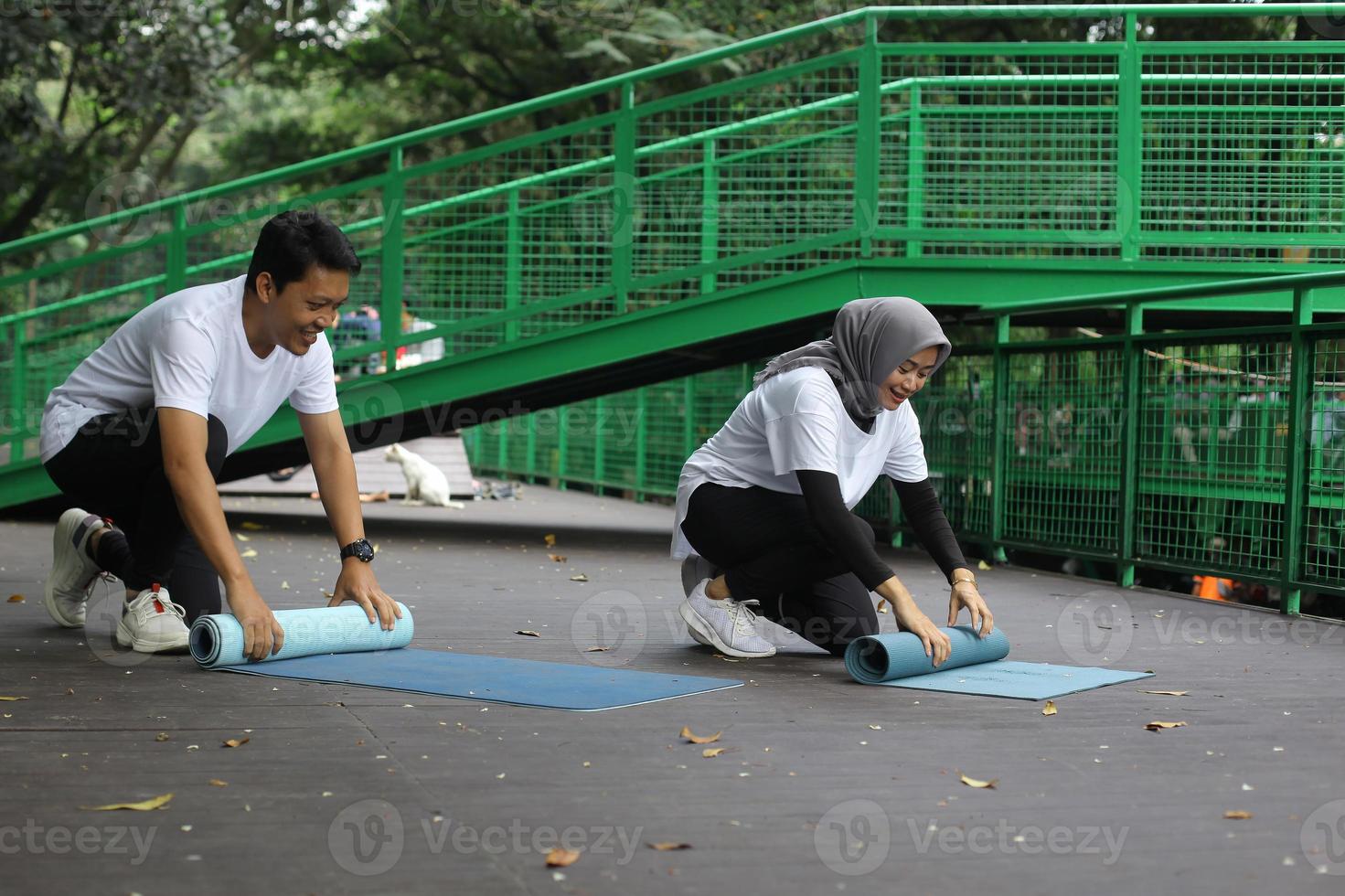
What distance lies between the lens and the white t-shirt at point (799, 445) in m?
5.25

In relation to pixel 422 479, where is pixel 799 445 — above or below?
above

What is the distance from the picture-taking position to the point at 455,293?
10.8m

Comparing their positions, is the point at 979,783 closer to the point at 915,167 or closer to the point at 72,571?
the point at 72,571

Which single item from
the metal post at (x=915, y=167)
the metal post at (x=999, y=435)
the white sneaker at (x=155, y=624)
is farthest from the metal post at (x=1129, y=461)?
the white sneaker at (x=155, y=624)

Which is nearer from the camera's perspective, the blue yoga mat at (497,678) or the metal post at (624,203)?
the blue yoga mat at (497,678)

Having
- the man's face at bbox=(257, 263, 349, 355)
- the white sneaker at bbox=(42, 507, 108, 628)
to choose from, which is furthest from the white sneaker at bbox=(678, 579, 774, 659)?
the white sneaker at bbox=(42, 507, 108, 628)

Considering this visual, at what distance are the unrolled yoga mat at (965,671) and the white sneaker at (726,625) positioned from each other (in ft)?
1.95

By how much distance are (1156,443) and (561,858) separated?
21.1 feet

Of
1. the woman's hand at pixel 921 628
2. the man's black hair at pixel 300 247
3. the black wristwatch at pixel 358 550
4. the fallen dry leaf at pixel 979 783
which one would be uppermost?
the man's black hair at pixel 300 247

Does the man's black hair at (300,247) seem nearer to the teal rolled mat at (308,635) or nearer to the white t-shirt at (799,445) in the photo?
the teal rolled mat at (308,635)

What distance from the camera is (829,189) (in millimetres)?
10297

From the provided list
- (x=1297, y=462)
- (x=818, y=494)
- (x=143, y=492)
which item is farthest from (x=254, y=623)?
Answer: (x=1297, y=462)

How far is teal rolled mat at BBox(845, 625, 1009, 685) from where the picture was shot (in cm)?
503

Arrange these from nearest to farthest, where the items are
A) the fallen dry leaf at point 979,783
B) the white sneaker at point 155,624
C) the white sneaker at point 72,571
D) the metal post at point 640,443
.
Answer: the fallen dry leaf at point 979,783
the white sneaker at point 155,624
the white sneaker at point 72,571
the metal post at point 640,443
